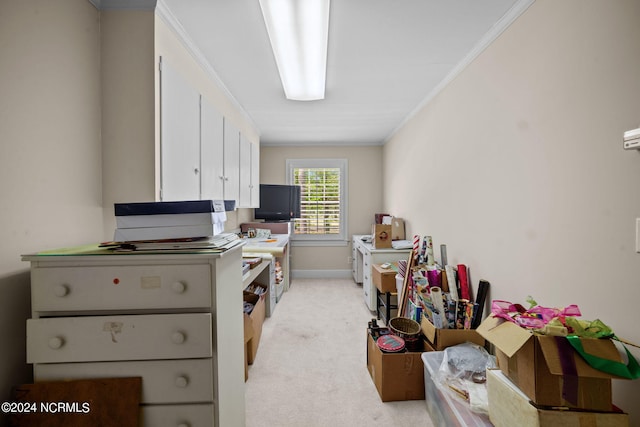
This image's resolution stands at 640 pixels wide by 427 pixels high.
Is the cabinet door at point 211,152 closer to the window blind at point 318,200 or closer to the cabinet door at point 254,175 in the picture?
the cabinet door at point 254,175

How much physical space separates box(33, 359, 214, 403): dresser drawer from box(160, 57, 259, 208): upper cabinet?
2.78 feet

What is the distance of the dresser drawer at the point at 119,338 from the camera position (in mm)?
1032

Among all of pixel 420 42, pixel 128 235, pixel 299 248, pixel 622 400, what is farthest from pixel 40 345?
pixel 299 248

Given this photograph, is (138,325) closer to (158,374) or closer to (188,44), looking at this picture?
(158,374)

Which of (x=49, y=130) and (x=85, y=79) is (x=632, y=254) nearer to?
(x=49, y=130)

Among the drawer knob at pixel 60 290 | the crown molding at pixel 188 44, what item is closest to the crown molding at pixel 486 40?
the crown molding at pixel 188 44

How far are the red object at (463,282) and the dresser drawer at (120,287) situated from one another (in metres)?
1.79

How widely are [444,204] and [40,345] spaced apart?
2691 millimetres

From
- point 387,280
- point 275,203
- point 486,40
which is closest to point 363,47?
point 486,40

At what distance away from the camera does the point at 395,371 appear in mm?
1838

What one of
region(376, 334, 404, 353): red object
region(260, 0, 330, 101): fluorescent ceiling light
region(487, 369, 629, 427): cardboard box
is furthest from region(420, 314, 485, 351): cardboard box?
region(260, 0, 330, 101): fluorescent ceiling light

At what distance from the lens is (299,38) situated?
1804mm

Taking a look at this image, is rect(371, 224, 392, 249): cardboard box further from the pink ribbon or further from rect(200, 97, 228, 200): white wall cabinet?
the pink ribbon

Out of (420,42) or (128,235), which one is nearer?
(128,235)
